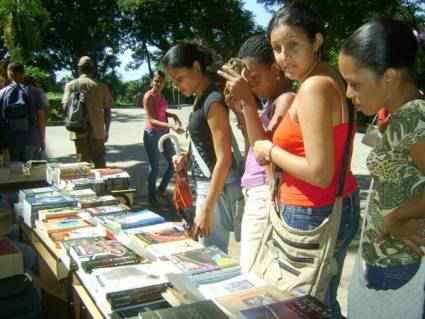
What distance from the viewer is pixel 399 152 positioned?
121 centimetres

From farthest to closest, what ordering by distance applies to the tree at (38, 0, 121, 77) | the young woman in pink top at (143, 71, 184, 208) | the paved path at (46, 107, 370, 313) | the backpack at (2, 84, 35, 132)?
the tree at (38, 0, 121, 77), the young woman in pink top at (143, 71, 184, 208), the backpack at (2, 84, 35, 132), the paved path at (46, 107, 370, 313)

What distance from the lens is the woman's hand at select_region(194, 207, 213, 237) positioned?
208 centimetres

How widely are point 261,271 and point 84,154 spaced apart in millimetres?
3996

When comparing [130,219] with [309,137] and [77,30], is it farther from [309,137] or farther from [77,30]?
[77,30]

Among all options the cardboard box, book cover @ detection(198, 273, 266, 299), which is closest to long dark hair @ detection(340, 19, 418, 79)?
book cover @ detection(198, 273, 266, 299)

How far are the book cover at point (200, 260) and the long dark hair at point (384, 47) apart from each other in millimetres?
919

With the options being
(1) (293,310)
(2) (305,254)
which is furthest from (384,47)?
(1) (293,310)

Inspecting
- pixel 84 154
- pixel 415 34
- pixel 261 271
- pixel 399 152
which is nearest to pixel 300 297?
pixel 261 271

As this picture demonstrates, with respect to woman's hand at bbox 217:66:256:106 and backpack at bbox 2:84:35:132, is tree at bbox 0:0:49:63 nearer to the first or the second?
backpack at bbox 2:84:35:132

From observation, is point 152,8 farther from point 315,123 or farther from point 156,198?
point 315,123

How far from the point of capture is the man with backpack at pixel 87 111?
4.95 metres

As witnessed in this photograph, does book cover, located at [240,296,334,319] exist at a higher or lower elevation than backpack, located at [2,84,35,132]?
lower

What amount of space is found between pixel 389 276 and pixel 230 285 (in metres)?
0.54

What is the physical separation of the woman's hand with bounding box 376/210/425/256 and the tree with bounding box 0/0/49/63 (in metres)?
13.4
